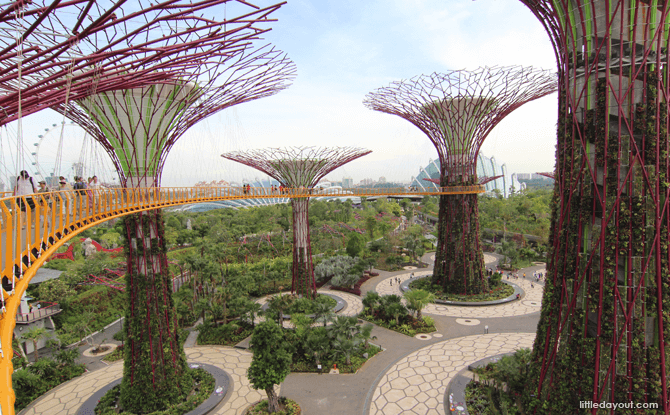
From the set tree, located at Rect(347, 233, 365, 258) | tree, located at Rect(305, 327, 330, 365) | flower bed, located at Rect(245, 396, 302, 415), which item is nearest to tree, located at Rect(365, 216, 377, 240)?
tree, located at Rect(347, 233, 365, 258)

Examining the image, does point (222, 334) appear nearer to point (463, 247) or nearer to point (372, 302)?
point (372, 302)

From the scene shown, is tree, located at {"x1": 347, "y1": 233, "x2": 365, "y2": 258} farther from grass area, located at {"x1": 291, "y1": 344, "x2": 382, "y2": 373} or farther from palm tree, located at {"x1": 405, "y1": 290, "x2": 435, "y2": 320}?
grass area, located at {"x1": 291, "y1": 344, "x2": 382, "y2": 373}

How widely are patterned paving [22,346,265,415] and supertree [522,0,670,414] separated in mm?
10164

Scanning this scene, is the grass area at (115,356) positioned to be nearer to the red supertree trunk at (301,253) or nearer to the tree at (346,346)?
the red supertree trunk at (301,253)

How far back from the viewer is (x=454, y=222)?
2261 centimetres

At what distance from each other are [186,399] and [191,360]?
141 inches

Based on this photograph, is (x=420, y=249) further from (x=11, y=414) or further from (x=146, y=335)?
(x=11, y=414)

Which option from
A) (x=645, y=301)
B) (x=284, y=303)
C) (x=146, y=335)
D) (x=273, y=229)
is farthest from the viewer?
(x=273, y=229)

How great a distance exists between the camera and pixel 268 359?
37.0 feet

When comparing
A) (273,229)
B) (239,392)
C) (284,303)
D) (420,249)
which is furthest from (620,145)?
(273,229)

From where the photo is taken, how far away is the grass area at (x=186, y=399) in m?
11.7

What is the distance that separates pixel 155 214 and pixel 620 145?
13.3 meters

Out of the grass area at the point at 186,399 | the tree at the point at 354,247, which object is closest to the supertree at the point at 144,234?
the grass area at the point at 186,399

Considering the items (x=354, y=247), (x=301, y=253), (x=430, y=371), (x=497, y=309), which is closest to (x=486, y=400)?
(x=430, y=371)
